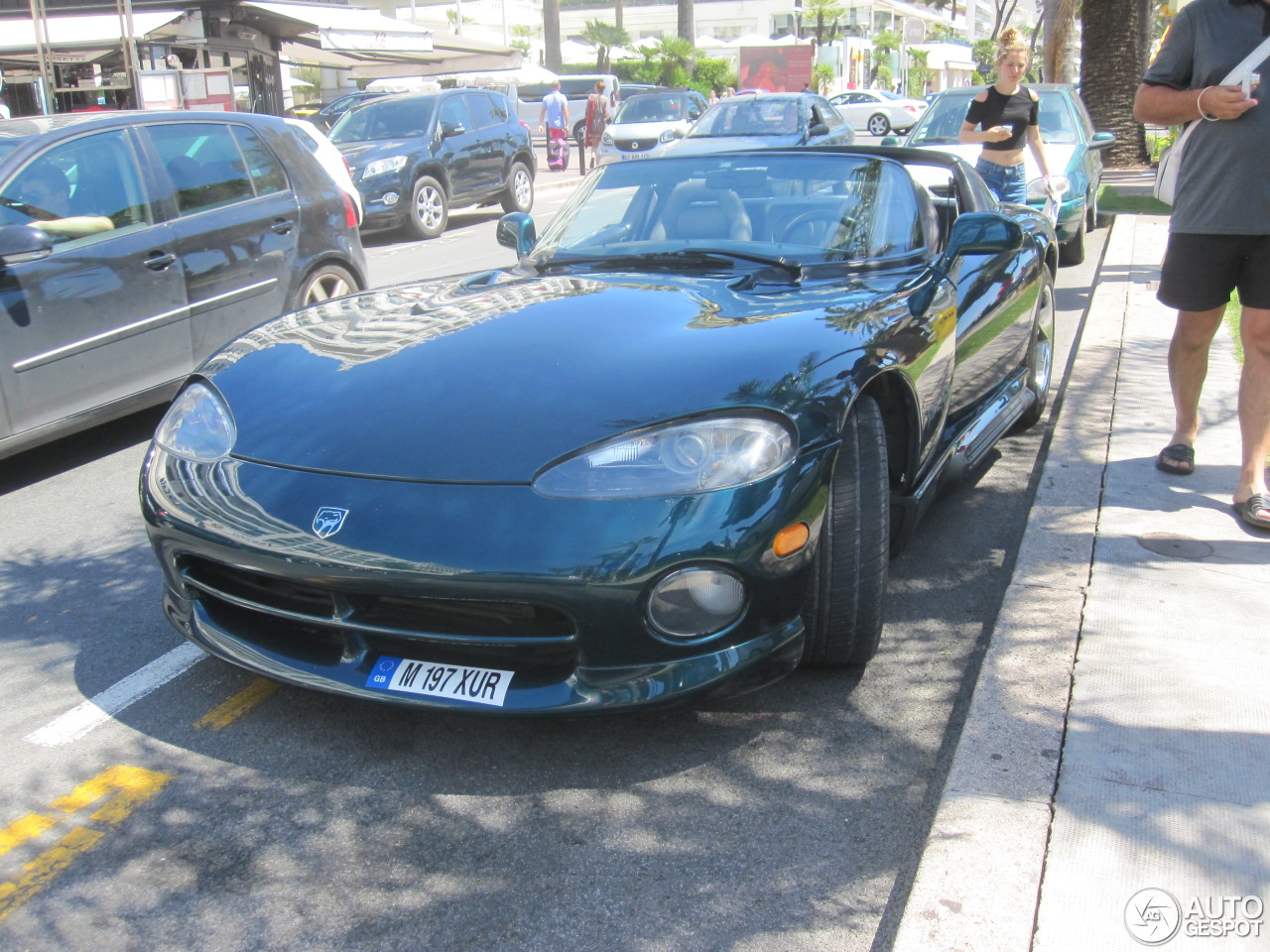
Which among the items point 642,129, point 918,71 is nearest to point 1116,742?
point 642,129

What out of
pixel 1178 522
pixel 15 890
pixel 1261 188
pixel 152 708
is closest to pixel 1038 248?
pixel 1261 188

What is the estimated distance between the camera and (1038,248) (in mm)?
Result: 5168

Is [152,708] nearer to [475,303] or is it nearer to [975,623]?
[475,303]

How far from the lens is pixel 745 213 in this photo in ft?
13.1

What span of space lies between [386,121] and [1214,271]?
11585 mm

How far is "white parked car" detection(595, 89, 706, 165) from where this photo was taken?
20047 mm

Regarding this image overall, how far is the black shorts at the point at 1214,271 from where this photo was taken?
4.04 metres

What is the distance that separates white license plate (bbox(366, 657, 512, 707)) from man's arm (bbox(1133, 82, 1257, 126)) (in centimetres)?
303

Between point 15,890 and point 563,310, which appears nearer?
point 15,890

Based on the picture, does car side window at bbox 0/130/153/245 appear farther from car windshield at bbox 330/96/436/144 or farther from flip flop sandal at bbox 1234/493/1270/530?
car windshield at bbox 330/96/436/144

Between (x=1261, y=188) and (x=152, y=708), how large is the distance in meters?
3.80

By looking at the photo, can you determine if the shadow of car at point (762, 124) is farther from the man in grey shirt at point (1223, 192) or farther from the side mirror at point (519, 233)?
the man in grey shirt at point (1223, 192)

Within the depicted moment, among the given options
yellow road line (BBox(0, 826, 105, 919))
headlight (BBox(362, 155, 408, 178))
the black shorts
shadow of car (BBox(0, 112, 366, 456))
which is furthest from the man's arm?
headlight (BBox(362, 155, 408, 178))

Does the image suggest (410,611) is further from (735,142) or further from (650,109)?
(650,109)
